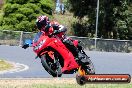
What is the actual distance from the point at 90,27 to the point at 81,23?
5.95 feet

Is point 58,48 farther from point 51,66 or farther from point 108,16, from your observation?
point 108,16

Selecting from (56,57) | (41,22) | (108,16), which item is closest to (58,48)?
(56,57)

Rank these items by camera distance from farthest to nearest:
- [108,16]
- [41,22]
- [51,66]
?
[108,16] < [51,66] < [41,22]

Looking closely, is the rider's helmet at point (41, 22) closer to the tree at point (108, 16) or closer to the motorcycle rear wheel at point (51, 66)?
the motorcycle rear wheel at point (51, 66)

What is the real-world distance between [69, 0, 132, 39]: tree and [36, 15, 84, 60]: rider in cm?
3838

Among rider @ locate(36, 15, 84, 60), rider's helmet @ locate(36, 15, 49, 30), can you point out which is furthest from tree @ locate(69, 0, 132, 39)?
rider's helmet @ locate(36, 15, 49, 30)

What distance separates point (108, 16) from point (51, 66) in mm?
41928

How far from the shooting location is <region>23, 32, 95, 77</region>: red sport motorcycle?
5.34m

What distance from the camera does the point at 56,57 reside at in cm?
556

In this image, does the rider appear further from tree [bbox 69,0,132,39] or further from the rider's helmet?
tree [bbox 69,0,132,39]

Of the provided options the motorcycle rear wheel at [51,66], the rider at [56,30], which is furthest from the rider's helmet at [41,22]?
the motorcycle rear wheel at [51,66]

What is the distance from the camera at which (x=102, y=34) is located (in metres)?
49.2

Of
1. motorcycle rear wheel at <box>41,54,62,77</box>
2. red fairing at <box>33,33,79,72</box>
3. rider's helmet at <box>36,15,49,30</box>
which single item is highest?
rider's helmet at <box>36,15,49,30</box>

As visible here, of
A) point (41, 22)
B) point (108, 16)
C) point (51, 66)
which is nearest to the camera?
point (41, 22)
